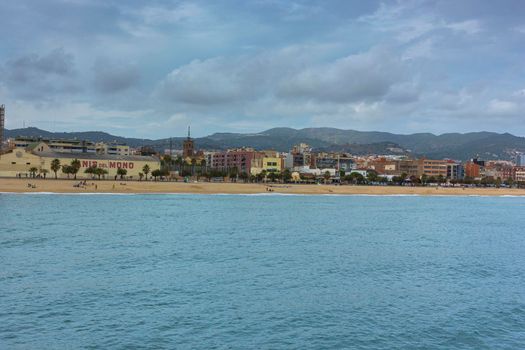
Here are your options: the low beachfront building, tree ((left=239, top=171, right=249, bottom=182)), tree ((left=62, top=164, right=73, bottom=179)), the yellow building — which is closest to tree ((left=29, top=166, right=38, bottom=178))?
the low beachfront building

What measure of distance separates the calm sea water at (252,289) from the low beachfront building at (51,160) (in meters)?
84.9

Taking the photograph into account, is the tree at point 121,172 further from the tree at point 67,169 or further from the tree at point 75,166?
the tree at point 67,169

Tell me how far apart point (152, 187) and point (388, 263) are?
80118 millimetres

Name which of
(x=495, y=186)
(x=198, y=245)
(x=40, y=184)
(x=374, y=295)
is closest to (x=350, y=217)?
(x=198, y=245)

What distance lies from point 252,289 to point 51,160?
115669 millimetres

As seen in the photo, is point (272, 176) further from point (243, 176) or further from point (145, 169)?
point (145, 169)

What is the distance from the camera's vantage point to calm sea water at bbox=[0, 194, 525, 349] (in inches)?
687

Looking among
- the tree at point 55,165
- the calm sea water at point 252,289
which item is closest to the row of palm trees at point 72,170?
the tree at point 55,165

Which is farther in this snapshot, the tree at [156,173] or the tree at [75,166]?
the tree at [156,173]

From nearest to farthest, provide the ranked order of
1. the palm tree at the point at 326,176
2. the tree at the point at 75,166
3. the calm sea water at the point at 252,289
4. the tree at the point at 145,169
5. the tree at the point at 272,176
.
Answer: the calm sea water at the point at 252,289, the tree at the point at 75,166, the tree at the point at 145,169, the tree at the point at 272,176, the palm tree at the point at 326,176

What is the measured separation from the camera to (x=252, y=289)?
76.9 ft

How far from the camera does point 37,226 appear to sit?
141 feet

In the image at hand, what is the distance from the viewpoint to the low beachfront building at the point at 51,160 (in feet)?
403

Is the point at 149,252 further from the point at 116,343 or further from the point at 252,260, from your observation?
the point at 116,343
